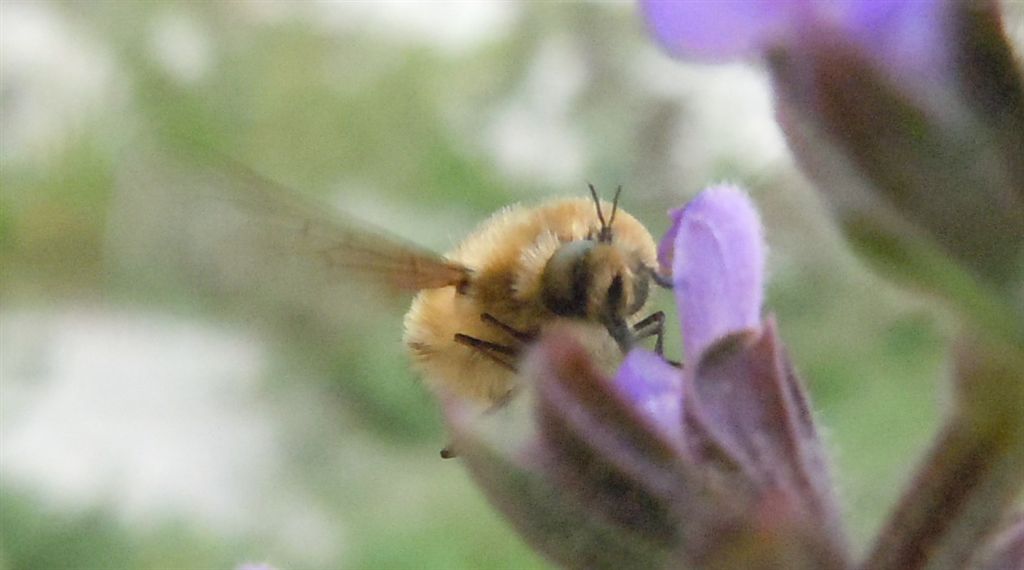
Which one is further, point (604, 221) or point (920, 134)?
point (604, 221)

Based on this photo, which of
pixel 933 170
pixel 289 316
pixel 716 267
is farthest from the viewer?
pixel 289 316

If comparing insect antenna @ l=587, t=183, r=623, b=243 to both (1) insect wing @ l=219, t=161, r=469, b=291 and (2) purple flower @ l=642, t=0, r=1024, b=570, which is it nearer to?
(1) insect wing @ l=219, t=161, r=469, b=291

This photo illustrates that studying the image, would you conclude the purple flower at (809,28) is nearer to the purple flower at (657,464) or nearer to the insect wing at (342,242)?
the purple flower at (657,464)

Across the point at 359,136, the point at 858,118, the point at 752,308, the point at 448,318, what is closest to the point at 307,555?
the point at 359,136

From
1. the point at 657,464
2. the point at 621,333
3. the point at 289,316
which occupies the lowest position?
the point at 657,464

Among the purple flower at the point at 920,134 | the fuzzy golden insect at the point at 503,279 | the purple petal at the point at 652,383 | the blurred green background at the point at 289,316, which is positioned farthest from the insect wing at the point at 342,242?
the blurred green background at the point at 289,316

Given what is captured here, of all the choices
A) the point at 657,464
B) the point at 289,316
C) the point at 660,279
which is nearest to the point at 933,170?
the point at 657,464

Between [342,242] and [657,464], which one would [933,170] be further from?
[342,242]
